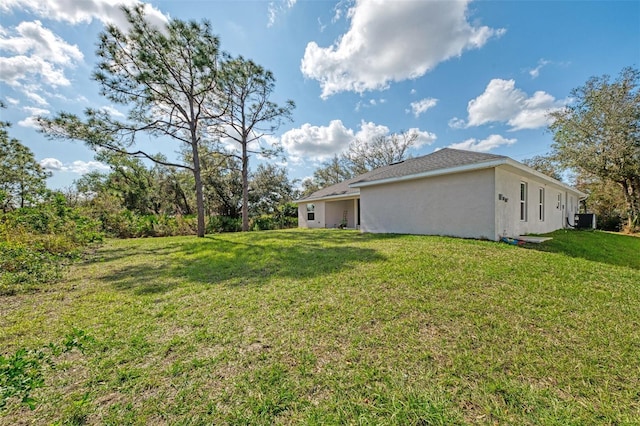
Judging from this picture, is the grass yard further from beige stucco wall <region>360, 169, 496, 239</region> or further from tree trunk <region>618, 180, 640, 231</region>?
tree trunk <region>618, 180, 640, 231</region>

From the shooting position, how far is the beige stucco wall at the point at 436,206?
25.8 ft

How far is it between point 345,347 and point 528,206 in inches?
442

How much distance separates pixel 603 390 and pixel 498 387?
78 cm

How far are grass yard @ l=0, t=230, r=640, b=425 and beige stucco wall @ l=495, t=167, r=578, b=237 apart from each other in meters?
3.41

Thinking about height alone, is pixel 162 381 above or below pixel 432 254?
below

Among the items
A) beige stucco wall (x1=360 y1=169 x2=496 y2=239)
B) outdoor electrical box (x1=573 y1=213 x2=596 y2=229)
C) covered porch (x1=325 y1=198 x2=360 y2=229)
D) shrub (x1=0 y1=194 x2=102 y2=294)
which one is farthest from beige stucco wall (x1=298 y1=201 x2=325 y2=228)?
outdoor electrical box (x1=573 y1=213 x2=596 y2=229)

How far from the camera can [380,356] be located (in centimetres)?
227

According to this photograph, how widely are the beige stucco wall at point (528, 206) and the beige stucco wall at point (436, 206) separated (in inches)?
14.9

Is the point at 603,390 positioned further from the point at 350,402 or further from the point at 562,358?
the point at 350,402

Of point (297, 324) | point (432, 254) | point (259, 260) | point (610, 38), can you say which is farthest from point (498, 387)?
point (610, 38)

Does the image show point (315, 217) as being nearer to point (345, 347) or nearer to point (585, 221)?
point (345, 347)

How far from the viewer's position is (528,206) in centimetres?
977

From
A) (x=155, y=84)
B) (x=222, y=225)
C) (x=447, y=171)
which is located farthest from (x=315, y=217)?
(x=155, y=84)

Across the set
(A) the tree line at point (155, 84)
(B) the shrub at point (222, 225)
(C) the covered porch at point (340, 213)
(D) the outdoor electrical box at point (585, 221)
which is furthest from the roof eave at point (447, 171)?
(D) the outdoor electrical box at point (585, 221)
